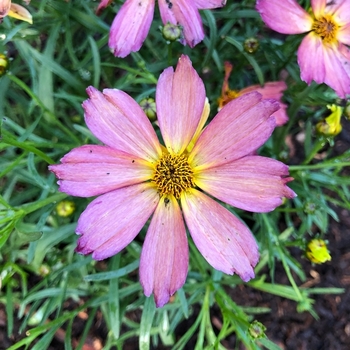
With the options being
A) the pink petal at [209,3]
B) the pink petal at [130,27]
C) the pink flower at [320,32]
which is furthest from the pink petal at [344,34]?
the pink petal at [130,27]

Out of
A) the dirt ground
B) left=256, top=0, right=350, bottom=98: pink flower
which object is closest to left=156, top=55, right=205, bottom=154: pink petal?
left=256, top=0, right=350, bottom=98: pink flower

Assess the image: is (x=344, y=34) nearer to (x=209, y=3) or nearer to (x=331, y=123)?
(x=331, y=123)

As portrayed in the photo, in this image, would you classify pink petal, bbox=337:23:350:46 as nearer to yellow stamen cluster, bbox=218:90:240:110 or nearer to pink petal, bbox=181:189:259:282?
yellow stamen cluster, bbox=218:90:240:110

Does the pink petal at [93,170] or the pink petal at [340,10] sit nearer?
the pink petal at [93,170]

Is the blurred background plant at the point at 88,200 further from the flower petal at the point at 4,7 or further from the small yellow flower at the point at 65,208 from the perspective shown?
the flower petal at the point at 4,7

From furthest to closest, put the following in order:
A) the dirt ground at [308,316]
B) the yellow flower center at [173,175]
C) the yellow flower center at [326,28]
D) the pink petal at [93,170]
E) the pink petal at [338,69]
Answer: the dirt ground at [308,316], the yellow flower center at [326,28], the pink petal at [338,69], the yellow flower center at [173,175], the pink petal at [93,170]

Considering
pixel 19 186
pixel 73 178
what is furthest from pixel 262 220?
pixel 19 186
